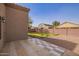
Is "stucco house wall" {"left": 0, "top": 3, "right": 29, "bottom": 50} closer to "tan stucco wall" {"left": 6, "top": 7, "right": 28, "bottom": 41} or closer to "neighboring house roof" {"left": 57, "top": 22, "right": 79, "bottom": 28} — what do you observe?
"tan stucco wall" {"left": 6, "top": 7, "right": 28, "bottom": 41}

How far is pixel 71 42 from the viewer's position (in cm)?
431

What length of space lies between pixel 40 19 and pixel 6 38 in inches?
38.2

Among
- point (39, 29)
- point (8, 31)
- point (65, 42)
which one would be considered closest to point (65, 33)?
point (65, 42)

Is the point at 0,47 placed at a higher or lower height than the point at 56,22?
lower

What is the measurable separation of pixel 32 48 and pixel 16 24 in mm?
734

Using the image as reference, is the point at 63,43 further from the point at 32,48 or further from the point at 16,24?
the point at 16,24

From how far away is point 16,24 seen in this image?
4457 millimetres

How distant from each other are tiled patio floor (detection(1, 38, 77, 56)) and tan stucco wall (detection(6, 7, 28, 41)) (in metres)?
0.16

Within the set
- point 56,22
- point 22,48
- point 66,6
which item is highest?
point 66,6

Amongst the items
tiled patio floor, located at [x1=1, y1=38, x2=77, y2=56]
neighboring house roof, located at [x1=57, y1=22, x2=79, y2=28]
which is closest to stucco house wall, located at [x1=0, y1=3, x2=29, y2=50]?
tiled patio floor, located at [x1=1, y1=38, x2=77, y2=56]

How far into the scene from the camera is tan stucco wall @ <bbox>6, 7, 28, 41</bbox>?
4.37 m

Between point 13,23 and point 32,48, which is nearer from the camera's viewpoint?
point 32,48

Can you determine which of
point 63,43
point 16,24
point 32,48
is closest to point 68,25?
point 63,43

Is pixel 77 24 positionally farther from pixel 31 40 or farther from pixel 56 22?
pixel 31 40
